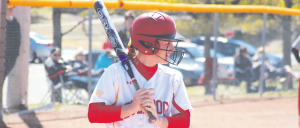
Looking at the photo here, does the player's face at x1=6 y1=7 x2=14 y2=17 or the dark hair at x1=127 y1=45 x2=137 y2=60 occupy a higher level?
the player's face at x1=6 y1=7 x2=14 y2=17

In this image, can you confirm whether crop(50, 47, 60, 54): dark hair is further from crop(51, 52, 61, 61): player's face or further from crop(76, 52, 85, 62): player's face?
crop(76, 52, 85, 62): player's face

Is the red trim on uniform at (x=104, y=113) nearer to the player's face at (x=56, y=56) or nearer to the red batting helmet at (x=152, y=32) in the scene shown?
the red batting helmet at (x=152, y=32)

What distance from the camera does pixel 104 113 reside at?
1.99 m

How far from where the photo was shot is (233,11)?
8.01 m

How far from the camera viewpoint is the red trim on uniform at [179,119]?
2.11 meters

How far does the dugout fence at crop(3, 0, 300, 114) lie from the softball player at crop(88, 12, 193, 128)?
4380 mm

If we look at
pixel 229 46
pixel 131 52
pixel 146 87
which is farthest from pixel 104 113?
pixel 229 46

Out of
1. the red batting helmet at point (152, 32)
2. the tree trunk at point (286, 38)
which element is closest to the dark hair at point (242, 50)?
the tree trunk at point (286, 38)

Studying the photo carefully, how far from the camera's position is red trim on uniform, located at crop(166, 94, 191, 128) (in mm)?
2111

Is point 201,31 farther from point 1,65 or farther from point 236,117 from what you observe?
point 1,65

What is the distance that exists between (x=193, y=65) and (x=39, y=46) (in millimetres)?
3583

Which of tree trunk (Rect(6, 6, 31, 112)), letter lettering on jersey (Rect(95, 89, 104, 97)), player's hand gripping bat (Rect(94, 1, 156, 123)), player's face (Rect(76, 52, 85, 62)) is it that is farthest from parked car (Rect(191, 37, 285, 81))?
letter lettering on jersey (Rect(95, 89, 104, 97))

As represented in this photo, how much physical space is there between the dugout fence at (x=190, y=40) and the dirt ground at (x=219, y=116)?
269 millimetres

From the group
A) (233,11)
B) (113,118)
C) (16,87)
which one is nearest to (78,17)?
(16,87)
